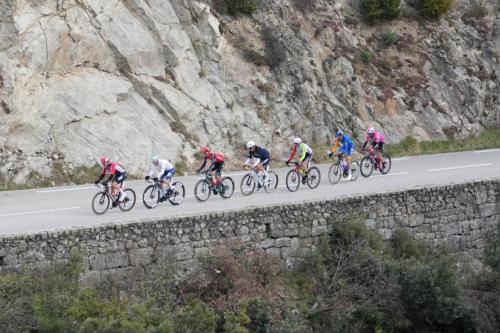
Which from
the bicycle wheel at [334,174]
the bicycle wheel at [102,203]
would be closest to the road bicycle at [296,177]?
the bicycle wheel at [334,174]

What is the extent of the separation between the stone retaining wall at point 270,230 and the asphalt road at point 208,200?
0.56 m

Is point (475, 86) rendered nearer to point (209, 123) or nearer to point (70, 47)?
point (209, 123)

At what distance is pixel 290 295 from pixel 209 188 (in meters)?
5.08

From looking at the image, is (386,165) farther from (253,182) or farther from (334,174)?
(253,182)

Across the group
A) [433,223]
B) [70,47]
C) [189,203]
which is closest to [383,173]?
[433,223]

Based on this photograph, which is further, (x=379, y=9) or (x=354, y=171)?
(x=379, y=9)

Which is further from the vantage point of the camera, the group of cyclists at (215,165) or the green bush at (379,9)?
the green bush at (379,9)

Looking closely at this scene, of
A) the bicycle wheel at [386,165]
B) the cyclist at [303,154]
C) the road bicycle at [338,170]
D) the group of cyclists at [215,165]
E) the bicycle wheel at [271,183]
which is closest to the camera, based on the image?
the group of cyclists at [215,165]

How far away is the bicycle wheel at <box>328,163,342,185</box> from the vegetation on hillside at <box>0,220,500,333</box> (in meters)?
4.95

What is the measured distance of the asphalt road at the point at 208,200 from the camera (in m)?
17.3

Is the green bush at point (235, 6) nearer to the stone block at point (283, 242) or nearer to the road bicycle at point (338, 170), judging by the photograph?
the road bicycle at point (338, 170)

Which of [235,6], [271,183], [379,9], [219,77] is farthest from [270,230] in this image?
[379,9]

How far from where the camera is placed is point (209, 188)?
2070cm

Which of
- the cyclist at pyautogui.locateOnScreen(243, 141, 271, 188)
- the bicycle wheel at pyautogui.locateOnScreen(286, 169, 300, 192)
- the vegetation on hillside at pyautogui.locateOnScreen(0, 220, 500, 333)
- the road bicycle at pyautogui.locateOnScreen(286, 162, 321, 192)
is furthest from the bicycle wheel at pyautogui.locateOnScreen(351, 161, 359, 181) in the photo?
the vegetation on hillside at pyautogui.locateOnScreen(0, 220, 500, 333)
